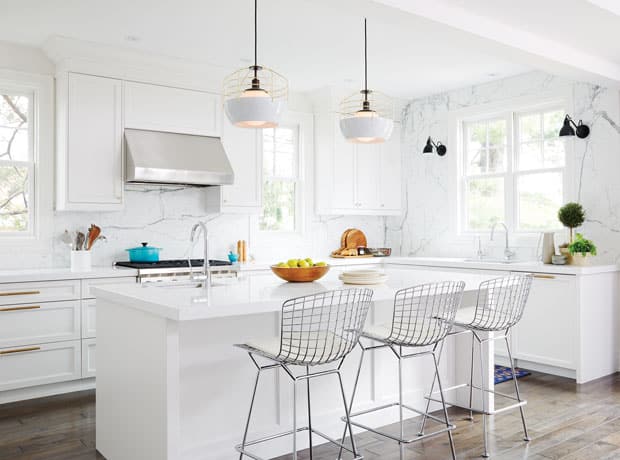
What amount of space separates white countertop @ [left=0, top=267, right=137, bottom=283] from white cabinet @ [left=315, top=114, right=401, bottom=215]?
2398 millimetres

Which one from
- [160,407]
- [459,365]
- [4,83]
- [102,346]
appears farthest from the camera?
[4,83]

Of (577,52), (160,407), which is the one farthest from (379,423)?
(577,52)

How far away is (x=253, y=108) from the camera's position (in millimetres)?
2895

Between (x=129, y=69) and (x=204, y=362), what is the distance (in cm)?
300

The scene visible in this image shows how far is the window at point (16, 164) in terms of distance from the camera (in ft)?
15.6

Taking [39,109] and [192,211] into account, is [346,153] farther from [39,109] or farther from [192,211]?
[39,109]

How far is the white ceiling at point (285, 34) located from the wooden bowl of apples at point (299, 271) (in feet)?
4.76

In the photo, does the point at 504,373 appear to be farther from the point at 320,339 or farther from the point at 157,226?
the point at 157,226

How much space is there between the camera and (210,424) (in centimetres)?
Result: 288

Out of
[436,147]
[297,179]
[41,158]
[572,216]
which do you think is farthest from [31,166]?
[572,216]

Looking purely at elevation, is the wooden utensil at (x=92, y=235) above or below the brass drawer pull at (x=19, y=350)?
above

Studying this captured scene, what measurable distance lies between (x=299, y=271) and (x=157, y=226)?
8.09 ft

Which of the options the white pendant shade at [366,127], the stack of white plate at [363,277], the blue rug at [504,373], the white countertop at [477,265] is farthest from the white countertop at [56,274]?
the blue rug at [504,373]

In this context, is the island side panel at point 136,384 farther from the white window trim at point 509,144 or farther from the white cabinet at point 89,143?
the white window trim at point 509,144
